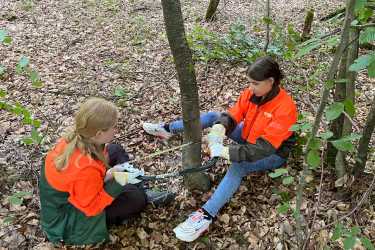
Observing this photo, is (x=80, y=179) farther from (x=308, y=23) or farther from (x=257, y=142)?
(x=308, y=23)

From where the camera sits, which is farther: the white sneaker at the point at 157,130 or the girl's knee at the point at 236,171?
the white sneaker at the point at 157,130

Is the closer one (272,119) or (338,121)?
(338,121)

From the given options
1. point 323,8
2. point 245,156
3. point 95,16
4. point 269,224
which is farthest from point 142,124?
point 323,8

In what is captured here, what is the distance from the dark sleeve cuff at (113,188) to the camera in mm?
2732

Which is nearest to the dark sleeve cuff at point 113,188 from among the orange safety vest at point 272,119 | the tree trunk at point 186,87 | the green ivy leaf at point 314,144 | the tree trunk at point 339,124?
the tree trunk at point 186,87

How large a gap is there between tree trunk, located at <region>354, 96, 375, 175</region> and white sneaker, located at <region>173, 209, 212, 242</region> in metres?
1.25

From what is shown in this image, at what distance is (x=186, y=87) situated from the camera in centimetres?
274

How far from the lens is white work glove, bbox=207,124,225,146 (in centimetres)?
331

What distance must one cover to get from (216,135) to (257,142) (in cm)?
41

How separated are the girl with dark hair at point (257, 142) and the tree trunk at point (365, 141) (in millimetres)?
564

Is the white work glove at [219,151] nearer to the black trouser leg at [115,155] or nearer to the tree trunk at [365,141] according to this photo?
the black trouser leg at [115,155]

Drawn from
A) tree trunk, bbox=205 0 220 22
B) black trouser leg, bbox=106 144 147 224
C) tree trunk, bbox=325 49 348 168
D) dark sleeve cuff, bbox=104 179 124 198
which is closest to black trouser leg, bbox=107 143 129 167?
black trouser leg, bbox=106 144 147 224

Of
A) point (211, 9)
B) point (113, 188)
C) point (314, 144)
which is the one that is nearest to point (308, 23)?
point (211, 9)

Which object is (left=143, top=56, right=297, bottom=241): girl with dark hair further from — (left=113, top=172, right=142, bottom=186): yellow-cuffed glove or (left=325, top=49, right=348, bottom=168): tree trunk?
(left=113, top=172, right=142, bottom=186): yellow-cuffed glove
